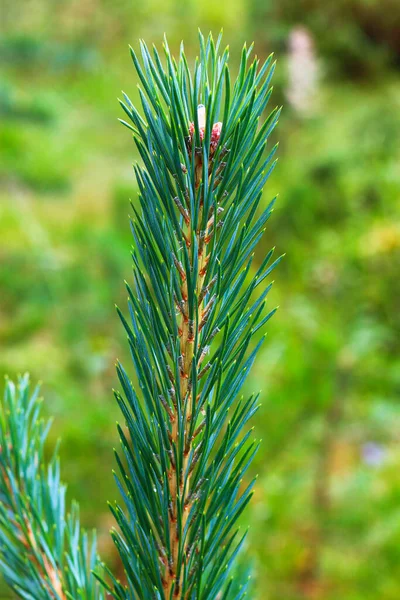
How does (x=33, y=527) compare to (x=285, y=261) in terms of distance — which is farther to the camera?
(x=285, y=261)

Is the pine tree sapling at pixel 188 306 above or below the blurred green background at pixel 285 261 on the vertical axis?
below

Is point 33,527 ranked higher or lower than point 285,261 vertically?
lower

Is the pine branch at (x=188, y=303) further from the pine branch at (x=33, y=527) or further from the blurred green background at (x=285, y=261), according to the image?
the blurred green background at (x=285, y=261)

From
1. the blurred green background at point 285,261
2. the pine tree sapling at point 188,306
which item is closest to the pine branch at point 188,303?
the pine tree sapling at point 188,306

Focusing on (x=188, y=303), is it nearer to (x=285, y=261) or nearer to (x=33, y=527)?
(x=33, y=527)

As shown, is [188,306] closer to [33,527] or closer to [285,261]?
[33,527]

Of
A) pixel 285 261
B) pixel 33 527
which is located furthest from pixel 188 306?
pixel 285 261

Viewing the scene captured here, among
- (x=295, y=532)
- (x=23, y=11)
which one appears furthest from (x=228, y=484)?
(x=23, y=11)
